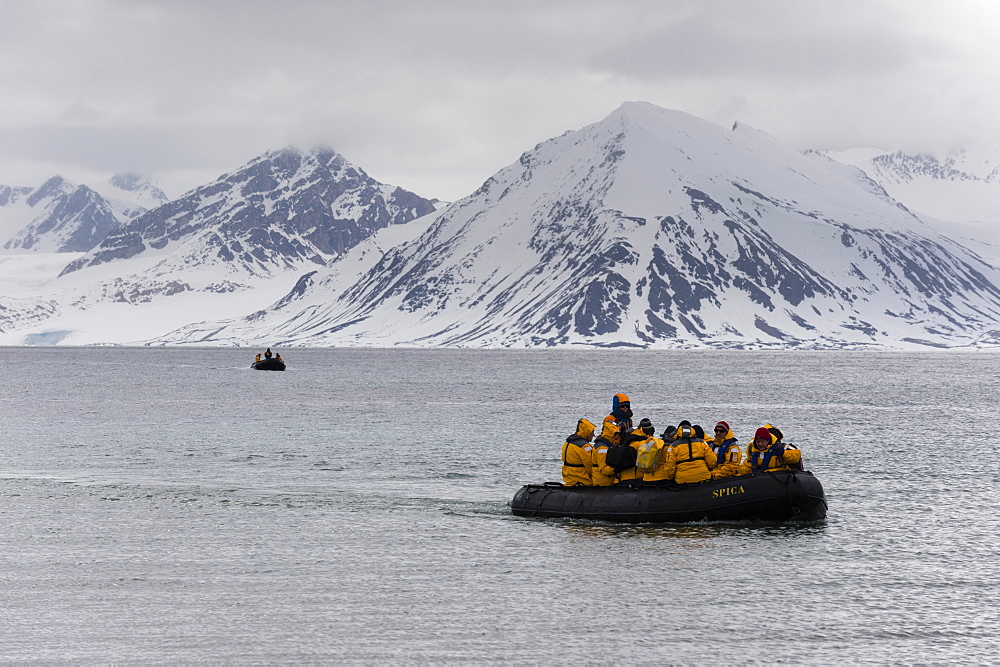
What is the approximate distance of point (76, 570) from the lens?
1215 inches

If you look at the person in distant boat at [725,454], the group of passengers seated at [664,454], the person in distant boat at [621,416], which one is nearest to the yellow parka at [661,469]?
the group of passengers seated at [664,454]

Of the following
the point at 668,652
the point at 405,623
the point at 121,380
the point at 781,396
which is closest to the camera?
the point at 668,652

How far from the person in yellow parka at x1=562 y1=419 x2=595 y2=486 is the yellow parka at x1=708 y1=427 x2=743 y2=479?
391 centimetres

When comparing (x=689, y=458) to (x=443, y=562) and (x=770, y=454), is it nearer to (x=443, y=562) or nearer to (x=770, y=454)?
(x=770, y=454)

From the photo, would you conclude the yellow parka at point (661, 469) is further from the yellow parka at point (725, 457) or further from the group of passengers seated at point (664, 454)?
the yellow parka at point (725, 457)

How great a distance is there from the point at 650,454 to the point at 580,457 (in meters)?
2.57

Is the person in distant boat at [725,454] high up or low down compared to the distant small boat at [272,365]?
down

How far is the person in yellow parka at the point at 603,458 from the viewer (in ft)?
126

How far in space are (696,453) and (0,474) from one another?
104ft

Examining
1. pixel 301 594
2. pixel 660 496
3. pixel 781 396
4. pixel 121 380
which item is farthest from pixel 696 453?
pixel 121 380

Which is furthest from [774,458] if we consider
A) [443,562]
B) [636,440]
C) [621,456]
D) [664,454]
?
[443,562]

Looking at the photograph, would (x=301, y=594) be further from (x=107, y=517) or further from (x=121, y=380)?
(x=121, y=380)

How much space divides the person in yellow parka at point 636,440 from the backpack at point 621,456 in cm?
14

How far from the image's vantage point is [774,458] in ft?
125
